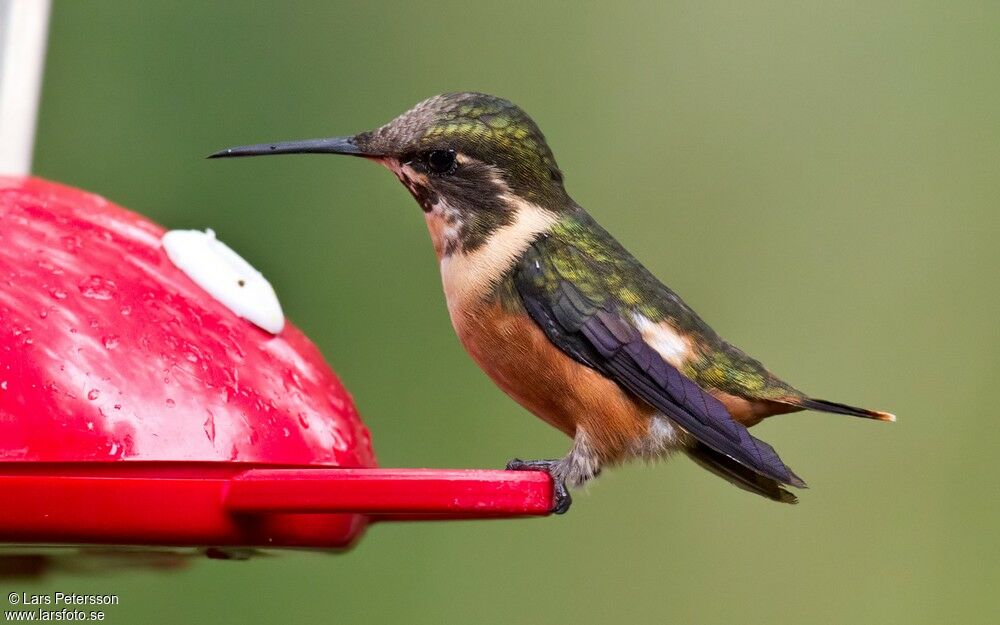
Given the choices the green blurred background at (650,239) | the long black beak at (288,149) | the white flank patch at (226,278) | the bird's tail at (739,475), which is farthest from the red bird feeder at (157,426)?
the green blurred background at (650,239)

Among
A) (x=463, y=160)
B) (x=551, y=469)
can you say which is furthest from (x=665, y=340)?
(x=463, y=160)

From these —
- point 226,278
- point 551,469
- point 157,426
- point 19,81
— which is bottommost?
point 551,469

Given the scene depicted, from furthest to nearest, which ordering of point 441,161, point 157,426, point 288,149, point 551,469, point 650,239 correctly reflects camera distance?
point 650,239 < point 441,161 < point 551,469 < point 288,149 < point 157,426

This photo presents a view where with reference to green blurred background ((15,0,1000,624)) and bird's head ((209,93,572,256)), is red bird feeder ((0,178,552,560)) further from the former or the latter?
green blurred background ((15,0,1000,624))

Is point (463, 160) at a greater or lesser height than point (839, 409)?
greater

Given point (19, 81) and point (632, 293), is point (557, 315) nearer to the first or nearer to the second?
point (632, 293)

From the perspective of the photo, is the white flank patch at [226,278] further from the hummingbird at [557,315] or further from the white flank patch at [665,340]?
the white flank patch at [665,340]

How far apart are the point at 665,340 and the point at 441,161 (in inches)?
23.7

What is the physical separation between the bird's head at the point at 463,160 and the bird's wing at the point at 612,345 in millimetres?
131

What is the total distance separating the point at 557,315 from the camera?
2.72 m

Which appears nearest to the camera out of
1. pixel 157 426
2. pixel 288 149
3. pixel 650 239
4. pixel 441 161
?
pixel 157 426

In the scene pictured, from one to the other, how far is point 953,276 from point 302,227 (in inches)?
109

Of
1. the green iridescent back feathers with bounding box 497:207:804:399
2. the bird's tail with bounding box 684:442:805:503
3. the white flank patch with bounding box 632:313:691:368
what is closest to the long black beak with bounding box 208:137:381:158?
the green iridescent back feathers with bounding box 497:207:804:399

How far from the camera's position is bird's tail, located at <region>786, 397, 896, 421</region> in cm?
270
